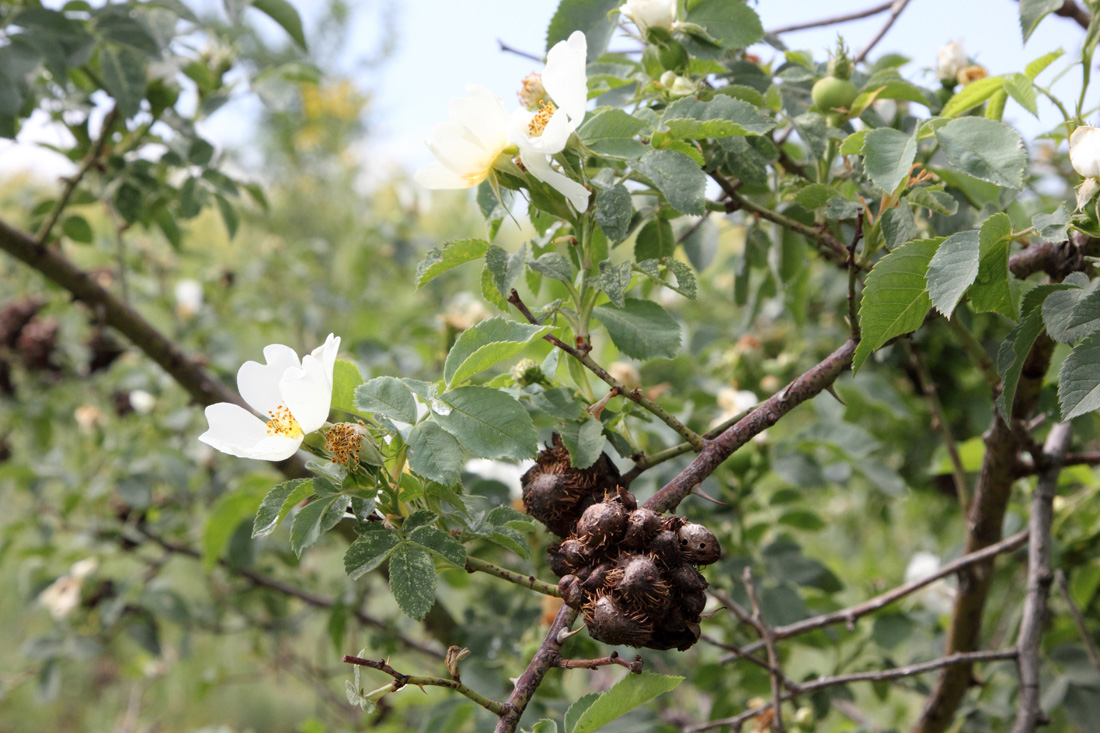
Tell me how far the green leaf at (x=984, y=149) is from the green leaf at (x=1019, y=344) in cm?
7

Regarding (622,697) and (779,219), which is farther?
(779,219)

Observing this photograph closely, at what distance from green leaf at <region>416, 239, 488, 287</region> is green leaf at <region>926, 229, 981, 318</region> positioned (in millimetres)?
254

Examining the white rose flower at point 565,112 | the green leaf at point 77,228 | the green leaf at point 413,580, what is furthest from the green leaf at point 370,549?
the green leaf at point 77,228

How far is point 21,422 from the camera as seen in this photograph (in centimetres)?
176

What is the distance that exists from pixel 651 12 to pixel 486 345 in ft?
0.94

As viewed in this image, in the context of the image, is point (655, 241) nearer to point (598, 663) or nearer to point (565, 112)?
point (565, 112)

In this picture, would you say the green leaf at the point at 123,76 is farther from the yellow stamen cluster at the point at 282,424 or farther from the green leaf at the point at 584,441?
the green leaf at the point at 584,441

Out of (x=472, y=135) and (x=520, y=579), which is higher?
(x=472, y=135)

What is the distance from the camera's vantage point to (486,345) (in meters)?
0.44

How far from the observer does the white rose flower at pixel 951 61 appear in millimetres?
728

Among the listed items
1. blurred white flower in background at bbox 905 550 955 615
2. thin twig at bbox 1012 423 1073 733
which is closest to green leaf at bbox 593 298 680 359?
thin twig at bbox 1012 423 1073 733

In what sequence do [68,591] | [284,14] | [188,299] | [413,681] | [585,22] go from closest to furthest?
[413,681], [585,22], [284,14], [68,591], [188,299]

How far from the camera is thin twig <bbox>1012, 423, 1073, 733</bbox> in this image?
674 mm

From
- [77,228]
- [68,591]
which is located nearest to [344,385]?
[77,228]
